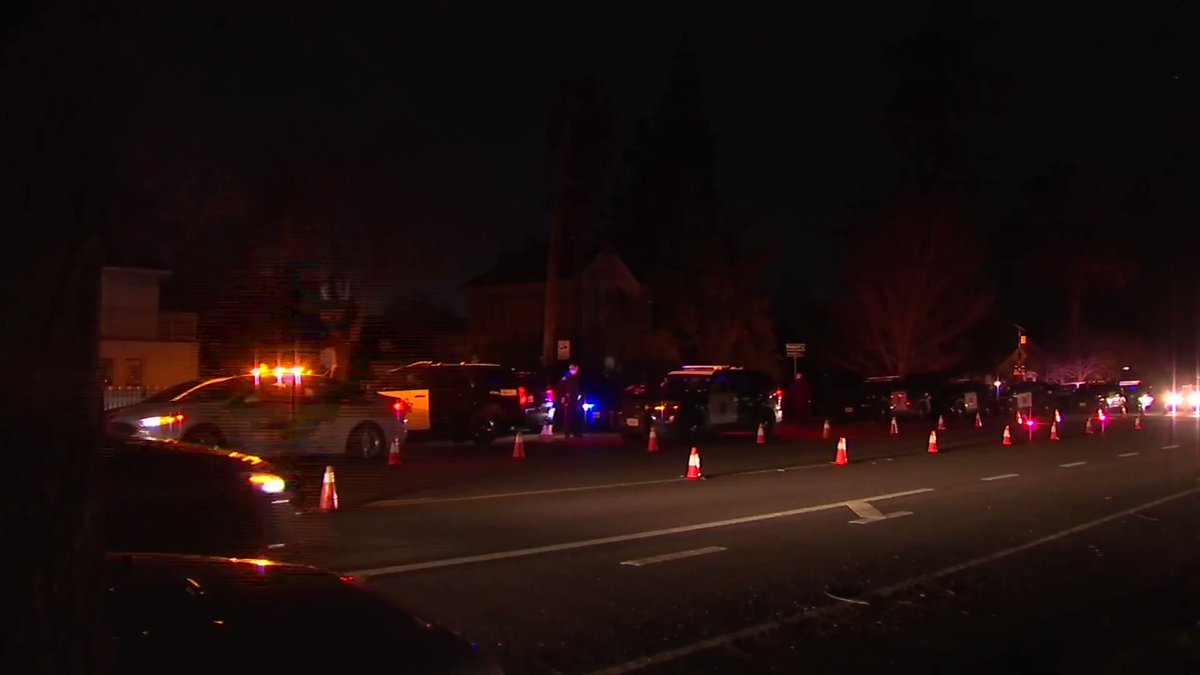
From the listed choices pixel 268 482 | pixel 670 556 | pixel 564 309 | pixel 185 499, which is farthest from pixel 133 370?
pixel 564 309

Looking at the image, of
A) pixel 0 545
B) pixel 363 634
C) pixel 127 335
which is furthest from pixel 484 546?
pixel 127 335

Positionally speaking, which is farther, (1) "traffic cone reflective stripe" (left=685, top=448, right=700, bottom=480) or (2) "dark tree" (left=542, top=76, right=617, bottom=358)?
(2) "dark tree" (left=542, top=76, right=617, bottom=358)

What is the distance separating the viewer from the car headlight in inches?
677

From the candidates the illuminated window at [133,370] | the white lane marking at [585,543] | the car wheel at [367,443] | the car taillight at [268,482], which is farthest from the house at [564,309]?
the car taillight at [268,482]

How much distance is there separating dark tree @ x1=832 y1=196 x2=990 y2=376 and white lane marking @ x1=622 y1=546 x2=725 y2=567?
39766mm

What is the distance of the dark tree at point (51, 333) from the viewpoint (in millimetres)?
3029

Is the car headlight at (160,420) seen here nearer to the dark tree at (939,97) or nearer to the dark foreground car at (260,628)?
the dark foreground car at (260,628)

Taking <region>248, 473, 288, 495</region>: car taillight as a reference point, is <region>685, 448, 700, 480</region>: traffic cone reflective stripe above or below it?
below

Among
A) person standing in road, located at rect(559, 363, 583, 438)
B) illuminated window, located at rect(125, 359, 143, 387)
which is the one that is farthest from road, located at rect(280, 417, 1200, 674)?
illuminated window, located at rect(125, 359, 143, 387)

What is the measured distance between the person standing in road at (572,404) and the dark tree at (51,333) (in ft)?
84.3

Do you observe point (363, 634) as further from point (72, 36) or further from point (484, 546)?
point (484, 546)

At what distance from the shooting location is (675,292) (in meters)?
42.3

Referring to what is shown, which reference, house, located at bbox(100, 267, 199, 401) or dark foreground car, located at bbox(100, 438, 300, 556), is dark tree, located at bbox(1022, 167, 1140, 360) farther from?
dark foreground car, located at bbox(100, 438, 300, 556)

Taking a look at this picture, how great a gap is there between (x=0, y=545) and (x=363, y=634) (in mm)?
1109
